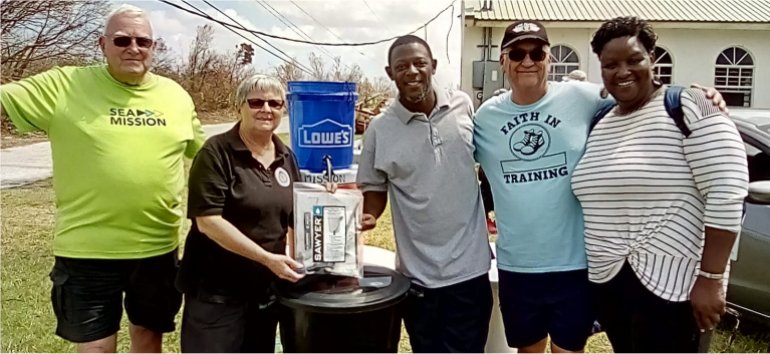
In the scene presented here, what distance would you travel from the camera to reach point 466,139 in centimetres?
246

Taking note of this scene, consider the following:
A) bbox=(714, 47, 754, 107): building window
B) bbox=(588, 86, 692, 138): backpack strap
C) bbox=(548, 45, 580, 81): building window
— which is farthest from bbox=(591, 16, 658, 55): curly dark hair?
bbox=(714, 47, 754, 107): building window

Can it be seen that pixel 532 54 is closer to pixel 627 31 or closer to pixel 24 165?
pixel 627 31

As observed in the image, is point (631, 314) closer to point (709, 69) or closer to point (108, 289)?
point (108, 289)

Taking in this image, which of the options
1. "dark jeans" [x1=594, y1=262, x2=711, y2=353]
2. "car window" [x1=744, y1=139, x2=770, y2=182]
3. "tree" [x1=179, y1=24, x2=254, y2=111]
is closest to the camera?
"dark jeans" [x1=594, y1=262, x2=711, y2=353]

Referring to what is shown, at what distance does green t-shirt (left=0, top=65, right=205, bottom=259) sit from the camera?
2492 mm

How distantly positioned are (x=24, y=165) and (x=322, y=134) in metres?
10.3

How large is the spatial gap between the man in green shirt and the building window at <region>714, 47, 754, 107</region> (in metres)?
18.1

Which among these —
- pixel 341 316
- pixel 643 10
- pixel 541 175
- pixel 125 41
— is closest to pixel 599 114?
pixel 541 175

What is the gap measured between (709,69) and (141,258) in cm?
1840

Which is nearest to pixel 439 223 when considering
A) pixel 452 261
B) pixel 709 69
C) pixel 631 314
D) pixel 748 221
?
pixel 452 261

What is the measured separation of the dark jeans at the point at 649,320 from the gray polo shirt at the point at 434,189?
0.55 meters

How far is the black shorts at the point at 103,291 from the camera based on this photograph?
256 cm

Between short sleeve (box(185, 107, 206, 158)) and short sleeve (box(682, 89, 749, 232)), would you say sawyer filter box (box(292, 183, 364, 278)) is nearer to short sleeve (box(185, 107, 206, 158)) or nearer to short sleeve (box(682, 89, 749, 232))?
short sleeve (box(185, 107, 206, 158))

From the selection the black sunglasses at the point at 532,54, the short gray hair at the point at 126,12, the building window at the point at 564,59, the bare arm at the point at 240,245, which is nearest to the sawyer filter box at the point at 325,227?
the bare arm at the point at 240,245
